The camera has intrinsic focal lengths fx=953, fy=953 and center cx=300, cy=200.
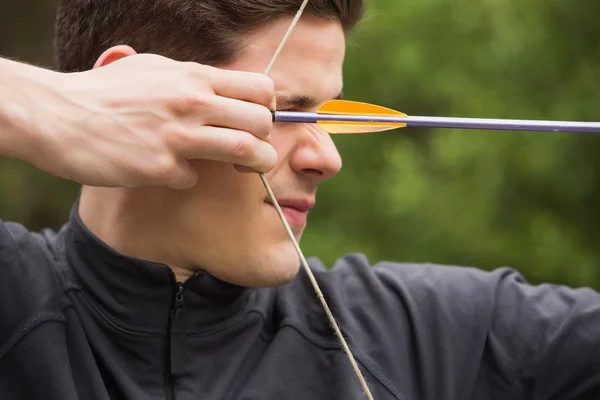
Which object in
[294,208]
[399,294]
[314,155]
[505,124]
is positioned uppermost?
[505,124]

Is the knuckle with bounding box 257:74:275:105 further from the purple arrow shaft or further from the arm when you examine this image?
the purple arrow shaft

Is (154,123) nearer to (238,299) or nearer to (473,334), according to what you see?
(238,299)

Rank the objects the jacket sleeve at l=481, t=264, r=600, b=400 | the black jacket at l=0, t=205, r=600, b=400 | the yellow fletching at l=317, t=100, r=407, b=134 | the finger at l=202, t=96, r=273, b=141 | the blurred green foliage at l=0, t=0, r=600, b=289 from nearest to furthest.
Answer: the finger at l=202, t=96, r=273, b=141 → the yellow fletching at l=317, t=100, r=407, b=134 → the black jacket at l=0, t=205, r=600, b=400 → the jacket sleeve at l=481, t=264, r=600, b=400 → the blurred green foliage at l=0, t=0, r=600, b=289

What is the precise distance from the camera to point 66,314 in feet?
5.66

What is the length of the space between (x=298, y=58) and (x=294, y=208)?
11.0 inches

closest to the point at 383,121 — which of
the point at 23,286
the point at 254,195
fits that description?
the point at 254,195

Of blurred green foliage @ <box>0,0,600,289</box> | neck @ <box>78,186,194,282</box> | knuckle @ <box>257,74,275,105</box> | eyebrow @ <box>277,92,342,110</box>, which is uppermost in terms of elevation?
knuckle @ <box>257,74,275,105</box>

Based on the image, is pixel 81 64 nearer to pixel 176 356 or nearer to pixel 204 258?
pixel 204 258

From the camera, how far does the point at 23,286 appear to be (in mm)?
1708

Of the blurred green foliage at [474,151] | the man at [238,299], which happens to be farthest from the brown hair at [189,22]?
the blurred green foliage at [474,151]

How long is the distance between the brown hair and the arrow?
Result: 237 millimetres

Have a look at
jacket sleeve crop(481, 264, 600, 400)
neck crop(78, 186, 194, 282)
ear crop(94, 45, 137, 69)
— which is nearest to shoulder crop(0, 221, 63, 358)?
neck crop(78, 186, 194, 282)

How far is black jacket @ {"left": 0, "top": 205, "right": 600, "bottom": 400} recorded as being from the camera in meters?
1.69

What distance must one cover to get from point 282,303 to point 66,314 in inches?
16.7
